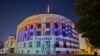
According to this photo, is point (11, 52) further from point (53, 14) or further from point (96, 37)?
point (96, 37)

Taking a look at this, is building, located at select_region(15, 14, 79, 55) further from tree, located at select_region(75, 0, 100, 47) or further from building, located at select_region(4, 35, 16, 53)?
tree, located at select_region(75, 0, 100, 47)

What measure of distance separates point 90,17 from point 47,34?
689cm

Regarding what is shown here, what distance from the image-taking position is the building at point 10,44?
1221 centimetres

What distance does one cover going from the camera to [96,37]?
555cm

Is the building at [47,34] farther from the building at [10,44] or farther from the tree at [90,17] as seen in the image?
the tree at [90,17]

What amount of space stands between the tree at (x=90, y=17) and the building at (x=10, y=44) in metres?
7.04

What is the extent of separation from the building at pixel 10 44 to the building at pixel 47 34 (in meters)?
0.29

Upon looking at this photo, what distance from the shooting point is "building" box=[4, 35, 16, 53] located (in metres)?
12.2

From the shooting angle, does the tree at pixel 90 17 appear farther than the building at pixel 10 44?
No

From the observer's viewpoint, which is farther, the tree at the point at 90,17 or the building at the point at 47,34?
the building at the point at 47,34

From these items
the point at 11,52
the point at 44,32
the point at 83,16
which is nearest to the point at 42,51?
the point at 44,32

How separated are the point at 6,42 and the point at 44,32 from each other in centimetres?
244

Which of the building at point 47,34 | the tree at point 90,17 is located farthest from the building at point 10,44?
the tree at point 90,17

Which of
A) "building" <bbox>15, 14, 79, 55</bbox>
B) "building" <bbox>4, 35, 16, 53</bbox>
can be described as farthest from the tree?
"building" <bbox>4, 35, 16, 53</bbox>
